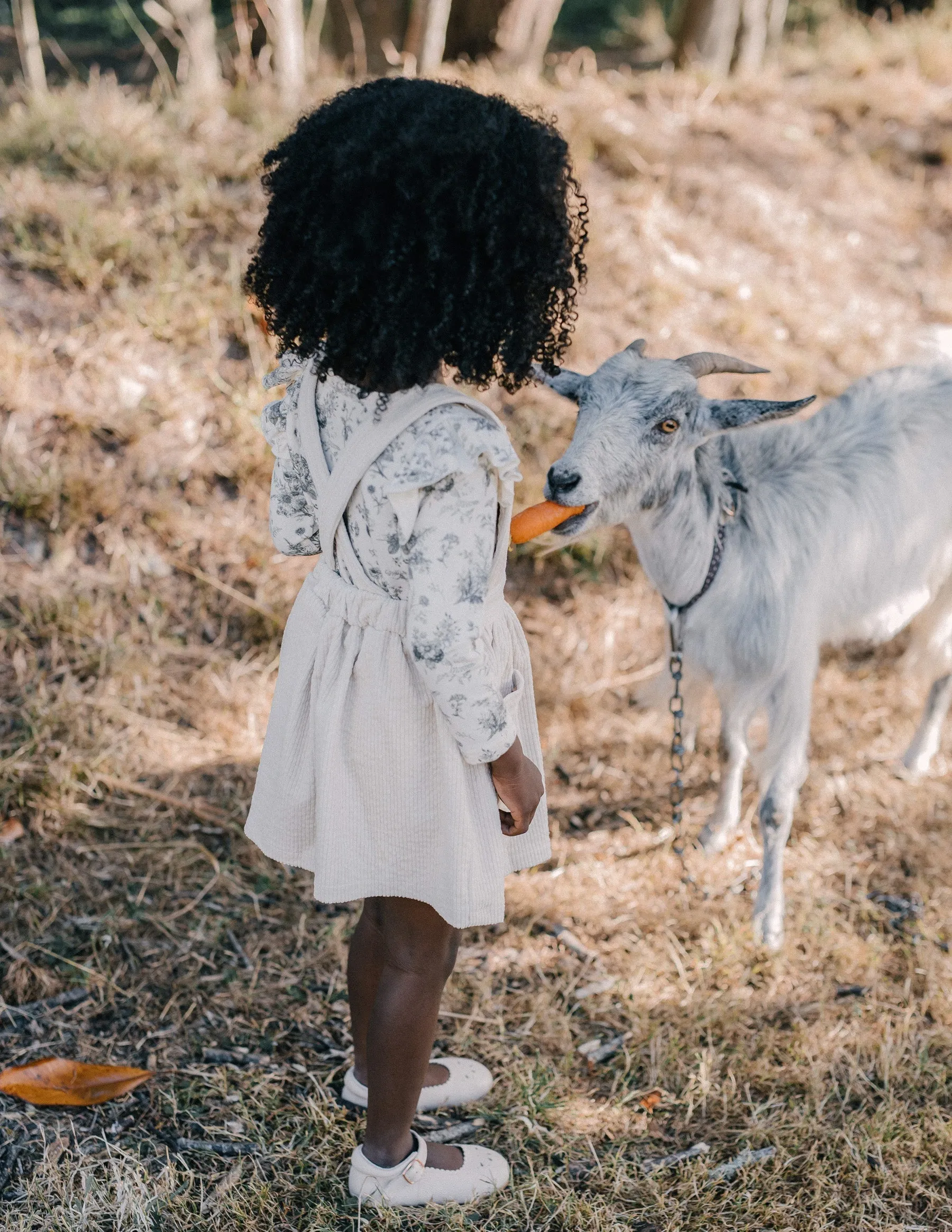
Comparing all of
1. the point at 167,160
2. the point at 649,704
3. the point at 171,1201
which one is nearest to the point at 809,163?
the point at 167,160

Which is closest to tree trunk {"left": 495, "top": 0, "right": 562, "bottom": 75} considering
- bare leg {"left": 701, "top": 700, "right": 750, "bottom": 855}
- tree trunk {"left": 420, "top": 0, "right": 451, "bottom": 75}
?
tree trunk {"left": 420, "top": 0, "right": 451, "bottom": 75}

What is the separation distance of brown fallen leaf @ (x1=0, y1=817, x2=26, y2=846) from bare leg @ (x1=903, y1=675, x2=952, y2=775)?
325 cm

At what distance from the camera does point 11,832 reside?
11.1 ft

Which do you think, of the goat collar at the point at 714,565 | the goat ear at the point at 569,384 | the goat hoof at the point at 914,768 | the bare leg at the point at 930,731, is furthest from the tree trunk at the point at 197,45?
the goat hoof at the point at 914,768

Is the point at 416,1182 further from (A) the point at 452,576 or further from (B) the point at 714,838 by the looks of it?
(B) the point at 714,838

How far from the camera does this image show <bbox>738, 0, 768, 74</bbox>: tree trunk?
7219 mm

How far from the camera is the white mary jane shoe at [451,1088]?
8.71ft

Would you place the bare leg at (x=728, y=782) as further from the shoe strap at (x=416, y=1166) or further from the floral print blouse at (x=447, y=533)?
the floral print blouse at (x=447, y=533)

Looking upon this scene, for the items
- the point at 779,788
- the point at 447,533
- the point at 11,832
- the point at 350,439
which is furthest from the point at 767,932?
the point at 11,832

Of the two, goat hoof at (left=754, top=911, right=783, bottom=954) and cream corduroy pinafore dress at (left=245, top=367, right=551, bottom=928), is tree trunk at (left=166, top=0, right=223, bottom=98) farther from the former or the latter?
goat hoof at (left=754, top=911, right=783, bottom=954)

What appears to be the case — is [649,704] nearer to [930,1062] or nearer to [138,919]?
[930,1062]

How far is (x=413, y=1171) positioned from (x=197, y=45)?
5.76 metres

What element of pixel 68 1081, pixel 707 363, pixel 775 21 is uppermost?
pixel 775 21

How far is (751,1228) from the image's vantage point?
2398 mm
